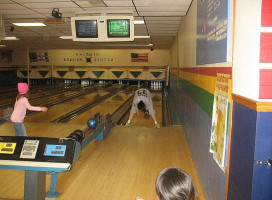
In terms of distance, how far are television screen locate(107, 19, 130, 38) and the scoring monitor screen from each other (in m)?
2.88

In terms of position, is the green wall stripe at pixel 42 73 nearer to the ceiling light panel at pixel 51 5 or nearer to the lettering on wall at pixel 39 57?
the lettering on wall at pixel 39 57

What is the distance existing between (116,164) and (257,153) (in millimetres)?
2472

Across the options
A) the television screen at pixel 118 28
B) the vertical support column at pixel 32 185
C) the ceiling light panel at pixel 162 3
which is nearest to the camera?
the vertical support column at pixel 32 185

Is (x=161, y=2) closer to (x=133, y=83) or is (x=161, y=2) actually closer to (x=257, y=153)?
(x=257, y=153)

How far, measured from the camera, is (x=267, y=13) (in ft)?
4.65

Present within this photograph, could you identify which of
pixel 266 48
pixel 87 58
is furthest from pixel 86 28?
pixel 87 58

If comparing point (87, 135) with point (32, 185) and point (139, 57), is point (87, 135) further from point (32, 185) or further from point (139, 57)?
point (139, 57)

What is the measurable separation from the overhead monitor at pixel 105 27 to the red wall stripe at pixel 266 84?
10.5 ft

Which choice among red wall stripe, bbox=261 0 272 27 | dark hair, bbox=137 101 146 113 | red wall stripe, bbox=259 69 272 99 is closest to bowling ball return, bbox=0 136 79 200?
red wall stripe, bbox=259 69 272 99

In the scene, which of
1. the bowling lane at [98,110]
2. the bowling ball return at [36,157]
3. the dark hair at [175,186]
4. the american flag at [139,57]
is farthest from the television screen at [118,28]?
the american flag at [139,57]

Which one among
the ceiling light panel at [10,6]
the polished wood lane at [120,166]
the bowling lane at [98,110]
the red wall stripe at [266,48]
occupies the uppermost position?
the ceiling light panel at [10,6]

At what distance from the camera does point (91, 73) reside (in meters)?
15.7

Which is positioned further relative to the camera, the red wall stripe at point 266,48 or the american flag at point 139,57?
the american flag at point 139,57

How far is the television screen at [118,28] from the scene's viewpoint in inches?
173
